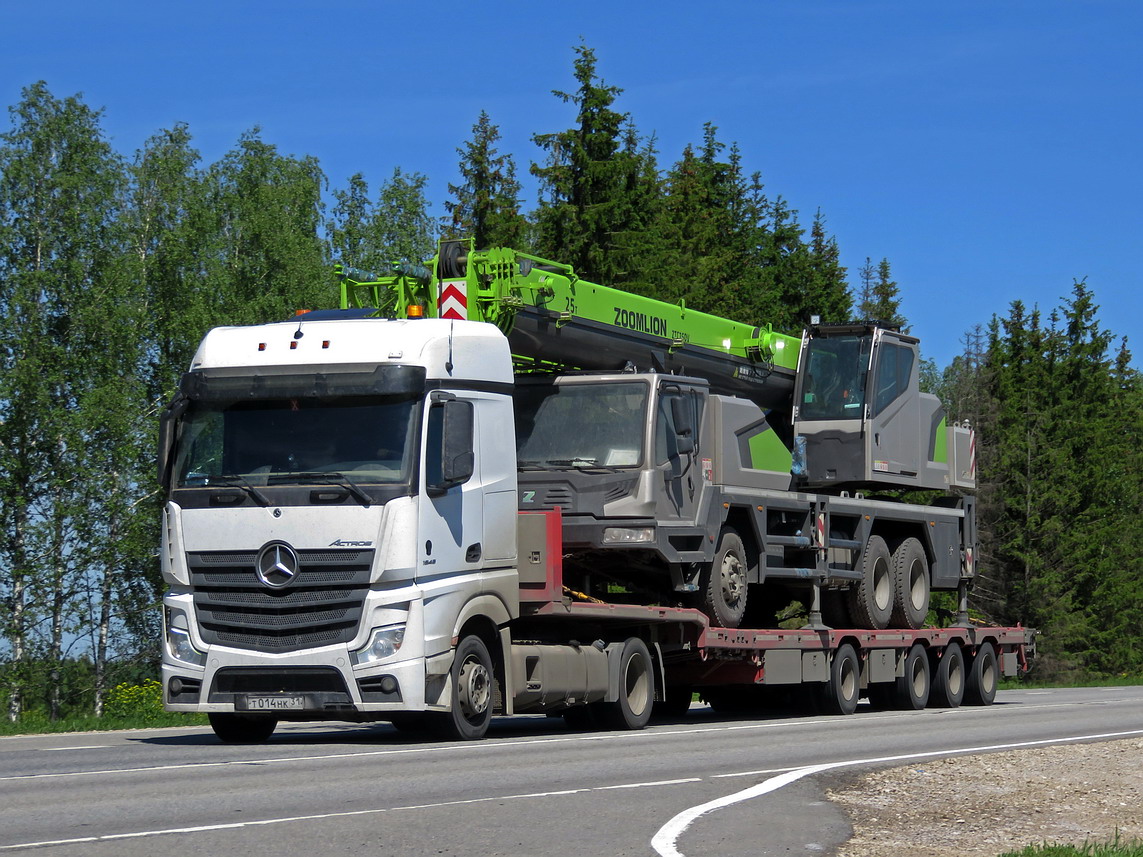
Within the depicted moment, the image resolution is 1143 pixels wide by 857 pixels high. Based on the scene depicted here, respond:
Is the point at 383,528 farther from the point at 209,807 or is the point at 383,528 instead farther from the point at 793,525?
the point at 793,525

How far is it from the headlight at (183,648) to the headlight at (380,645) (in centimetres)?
139

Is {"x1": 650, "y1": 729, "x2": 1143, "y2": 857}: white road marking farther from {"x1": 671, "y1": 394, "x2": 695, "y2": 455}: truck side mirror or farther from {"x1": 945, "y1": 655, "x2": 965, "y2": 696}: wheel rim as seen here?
{"x1": 945, "y1": 655, "x2": 965, "y2": 696}: wheel rim

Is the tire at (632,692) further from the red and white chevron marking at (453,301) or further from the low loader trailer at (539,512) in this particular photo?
the red and white chevron marking at (453,301)

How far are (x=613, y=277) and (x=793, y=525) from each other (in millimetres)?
23262

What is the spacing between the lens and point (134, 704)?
26.5 metres

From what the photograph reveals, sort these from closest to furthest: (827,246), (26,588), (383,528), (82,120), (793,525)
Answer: (383,528), (793,525), (26,588), (82,120), (827,246)

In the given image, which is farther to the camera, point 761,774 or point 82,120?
point 82,120

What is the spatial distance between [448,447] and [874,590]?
9.99 meters

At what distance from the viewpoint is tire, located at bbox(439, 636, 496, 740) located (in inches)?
560

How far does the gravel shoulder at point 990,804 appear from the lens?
904cm

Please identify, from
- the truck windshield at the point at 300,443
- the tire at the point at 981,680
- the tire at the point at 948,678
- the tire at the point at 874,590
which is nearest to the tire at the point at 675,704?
the tire at the point at 874,590

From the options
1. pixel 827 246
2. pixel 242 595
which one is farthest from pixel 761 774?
pixel 827 246

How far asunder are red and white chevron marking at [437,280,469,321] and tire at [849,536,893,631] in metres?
8.12

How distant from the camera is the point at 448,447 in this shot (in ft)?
46.1
